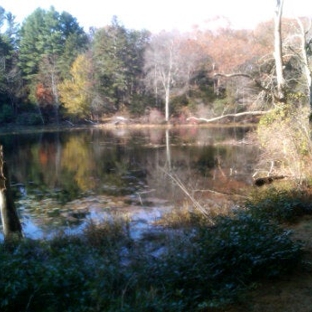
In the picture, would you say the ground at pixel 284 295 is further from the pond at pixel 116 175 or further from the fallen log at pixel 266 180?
the fallen log at pixel 266 180

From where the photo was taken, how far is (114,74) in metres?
49.8

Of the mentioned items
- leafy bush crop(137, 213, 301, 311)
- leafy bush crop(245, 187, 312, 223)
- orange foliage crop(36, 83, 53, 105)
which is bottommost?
leafy bush crop(245, 187, 312, 223)

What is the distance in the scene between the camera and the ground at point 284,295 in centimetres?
451

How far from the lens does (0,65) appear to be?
48.2 metres

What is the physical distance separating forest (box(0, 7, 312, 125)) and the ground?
4115cm

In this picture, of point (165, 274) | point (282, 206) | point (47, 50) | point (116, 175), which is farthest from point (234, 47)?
point (165, 274)

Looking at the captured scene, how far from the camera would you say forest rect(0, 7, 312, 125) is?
47906 millimetres

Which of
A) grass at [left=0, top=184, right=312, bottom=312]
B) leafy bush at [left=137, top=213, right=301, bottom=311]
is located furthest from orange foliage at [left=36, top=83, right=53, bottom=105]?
leafy bush at [left=137, top=213, right=301, bottom=311]

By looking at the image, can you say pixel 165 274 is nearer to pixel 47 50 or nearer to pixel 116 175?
pixel 116 175

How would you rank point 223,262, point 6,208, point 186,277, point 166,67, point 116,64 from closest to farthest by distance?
point 186,277, point 223,262, point 6,208, point 166,67, point 116,64

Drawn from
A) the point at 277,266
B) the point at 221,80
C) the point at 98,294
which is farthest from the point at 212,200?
the point at 221,80

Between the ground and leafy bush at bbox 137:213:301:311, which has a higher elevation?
leafy bush at bbox 137:213:301:311

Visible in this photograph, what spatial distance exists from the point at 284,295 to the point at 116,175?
1509cm

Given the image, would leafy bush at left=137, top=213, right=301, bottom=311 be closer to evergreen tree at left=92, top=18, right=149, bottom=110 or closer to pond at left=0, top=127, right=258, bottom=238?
pond at left=0, top=127, right=258, bottom=238
